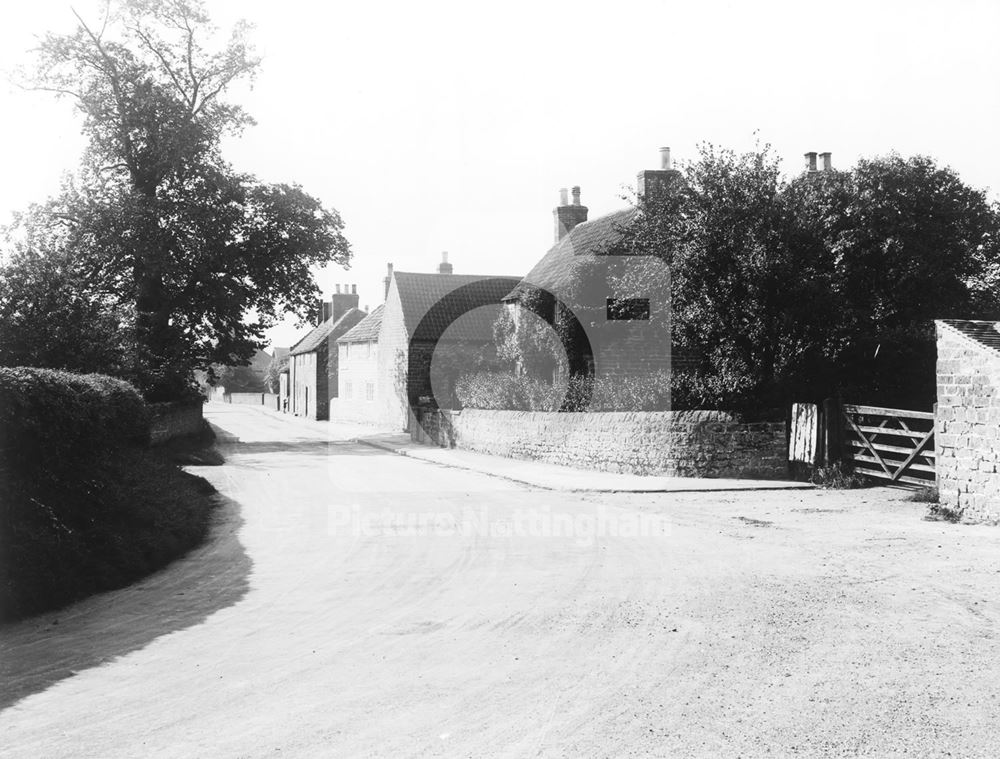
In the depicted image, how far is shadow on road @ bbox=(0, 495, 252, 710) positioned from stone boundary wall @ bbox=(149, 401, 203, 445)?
43.3 ft

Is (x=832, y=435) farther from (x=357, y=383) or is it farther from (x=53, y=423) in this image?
(x=357, y=383)

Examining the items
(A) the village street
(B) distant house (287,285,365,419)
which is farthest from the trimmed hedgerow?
(B) distant house (287,285,365,419)

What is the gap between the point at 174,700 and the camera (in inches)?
201

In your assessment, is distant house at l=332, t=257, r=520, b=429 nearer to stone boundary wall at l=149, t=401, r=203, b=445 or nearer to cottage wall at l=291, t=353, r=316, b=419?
stone boundary wall at l=149, t=401, r=203, b=445

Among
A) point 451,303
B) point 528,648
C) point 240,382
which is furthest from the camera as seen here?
point 240,382

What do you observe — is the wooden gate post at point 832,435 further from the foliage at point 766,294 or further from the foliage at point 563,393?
the foliage at point 563,393

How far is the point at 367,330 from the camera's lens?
43.9 meters

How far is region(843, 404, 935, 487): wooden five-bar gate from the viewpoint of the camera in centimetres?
1466

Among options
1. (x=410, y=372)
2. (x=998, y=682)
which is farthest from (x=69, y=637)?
(x=410, y=372)

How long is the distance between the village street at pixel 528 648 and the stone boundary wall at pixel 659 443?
5.44 m

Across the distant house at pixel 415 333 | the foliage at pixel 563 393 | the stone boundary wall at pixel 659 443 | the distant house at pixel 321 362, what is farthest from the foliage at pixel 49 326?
the distant house at pixel 321 362

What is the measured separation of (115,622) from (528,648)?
143 inches

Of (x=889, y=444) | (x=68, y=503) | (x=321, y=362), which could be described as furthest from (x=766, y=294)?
(x=321, y=362)

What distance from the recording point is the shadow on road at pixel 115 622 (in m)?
5.76
